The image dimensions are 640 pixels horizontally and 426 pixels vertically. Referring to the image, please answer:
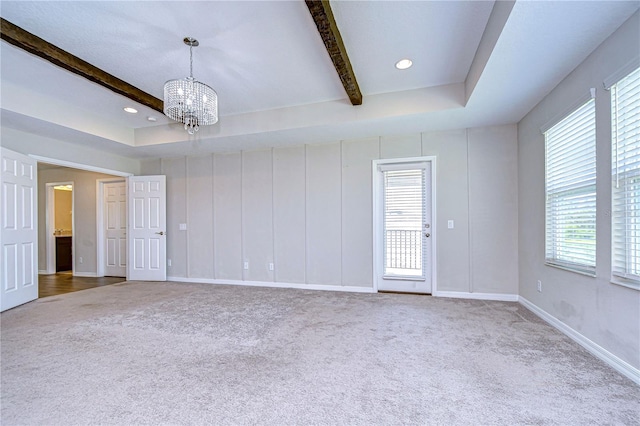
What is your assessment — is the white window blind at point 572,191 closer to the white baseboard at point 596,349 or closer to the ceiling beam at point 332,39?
the white baseboard at point 596,349

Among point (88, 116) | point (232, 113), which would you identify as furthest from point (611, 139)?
point (88, 116)

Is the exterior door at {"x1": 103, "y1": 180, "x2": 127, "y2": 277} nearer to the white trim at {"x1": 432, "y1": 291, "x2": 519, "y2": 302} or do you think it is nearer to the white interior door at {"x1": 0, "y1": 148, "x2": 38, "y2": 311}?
the white interior door at {"x1": 0, "y1": 148, "x2": 38, "y2": 311}

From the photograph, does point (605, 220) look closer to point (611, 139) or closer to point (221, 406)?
point (611, 139)

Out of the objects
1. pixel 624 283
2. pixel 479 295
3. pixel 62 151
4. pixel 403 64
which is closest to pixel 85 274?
pixel 62 151

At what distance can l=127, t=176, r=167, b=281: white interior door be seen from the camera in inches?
214

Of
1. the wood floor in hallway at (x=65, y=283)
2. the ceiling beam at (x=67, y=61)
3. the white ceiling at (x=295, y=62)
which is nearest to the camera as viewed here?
the white ceiling at (x=295, y=62)

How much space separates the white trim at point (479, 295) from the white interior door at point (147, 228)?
4877mm

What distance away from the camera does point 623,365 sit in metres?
2.00

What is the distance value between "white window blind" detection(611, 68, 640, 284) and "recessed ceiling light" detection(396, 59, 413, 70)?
160cm

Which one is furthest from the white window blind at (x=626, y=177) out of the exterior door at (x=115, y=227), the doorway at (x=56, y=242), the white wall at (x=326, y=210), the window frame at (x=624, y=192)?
the doorway at (x=56, y=242)

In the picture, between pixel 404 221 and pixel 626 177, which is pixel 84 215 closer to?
pixel 404 221

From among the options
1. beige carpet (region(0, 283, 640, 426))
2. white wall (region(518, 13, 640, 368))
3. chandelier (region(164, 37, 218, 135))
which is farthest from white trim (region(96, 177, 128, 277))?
white wall (region(518, 13, 640, 368))

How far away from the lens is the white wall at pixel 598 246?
1976mm

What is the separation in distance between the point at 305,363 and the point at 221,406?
0.68 meters
